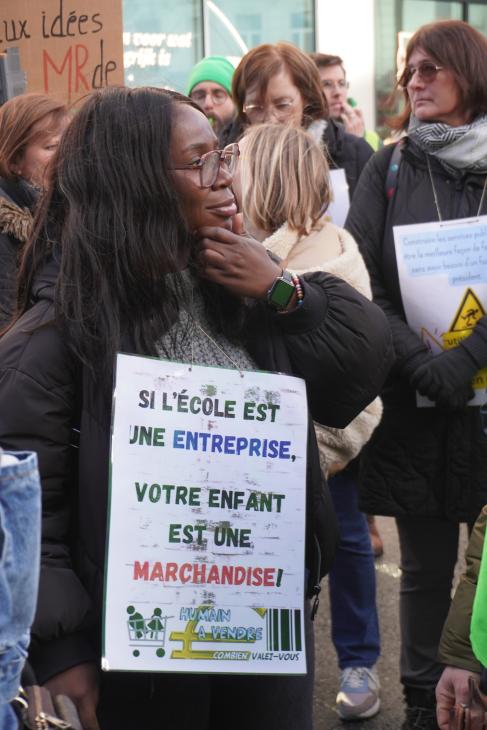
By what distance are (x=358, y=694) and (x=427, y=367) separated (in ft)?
3.92

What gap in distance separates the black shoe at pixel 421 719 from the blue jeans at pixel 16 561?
246 centimetres

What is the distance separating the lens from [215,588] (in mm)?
2000

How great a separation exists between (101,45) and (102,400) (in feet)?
7.87

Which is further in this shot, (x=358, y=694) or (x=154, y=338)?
(x=358, y=694)

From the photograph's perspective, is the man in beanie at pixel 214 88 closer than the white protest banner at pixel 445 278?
No

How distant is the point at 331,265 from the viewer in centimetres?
307

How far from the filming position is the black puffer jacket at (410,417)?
352 centimetres

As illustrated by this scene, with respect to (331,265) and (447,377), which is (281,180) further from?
(447,377)

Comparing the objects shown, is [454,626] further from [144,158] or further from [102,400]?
[144,158]

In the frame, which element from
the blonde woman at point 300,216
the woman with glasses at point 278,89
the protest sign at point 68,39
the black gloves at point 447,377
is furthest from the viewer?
the woman with glasses at point 278,89

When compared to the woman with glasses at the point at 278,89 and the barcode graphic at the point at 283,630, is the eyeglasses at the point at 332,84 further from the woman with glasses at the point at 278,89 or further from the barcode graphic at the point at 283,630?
the barcode graphic at the point at 283,630

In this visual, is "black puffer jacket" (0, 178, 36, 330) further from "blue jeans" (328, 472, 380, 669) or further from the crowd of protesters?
"blue jeans" (328, 472, 380, 669)

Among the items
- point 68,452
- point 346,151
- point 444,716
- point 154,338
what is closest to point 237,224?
point 154,338

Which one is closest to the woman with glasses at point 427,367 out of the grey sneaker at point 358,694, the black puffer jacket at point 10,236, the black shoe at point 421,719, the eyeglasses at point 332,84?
the black shoe at point 421,719
